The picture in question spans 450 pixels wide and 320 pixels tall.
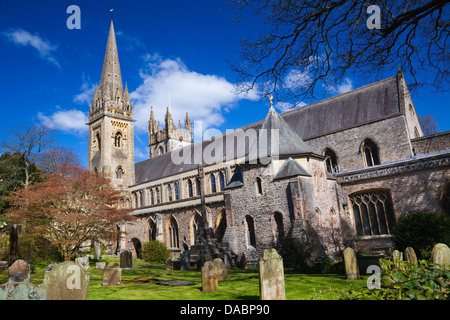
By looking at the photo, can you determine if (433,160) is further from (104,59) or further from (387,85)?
(104,59)

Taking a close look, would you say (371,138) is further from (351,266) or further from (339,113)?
(351,266)

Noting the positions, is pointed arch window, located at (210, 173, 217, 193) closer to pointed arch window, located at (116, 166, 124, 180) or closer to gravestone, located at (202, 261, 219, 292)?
pointed arch window, located at (116, 166, 124, 180)

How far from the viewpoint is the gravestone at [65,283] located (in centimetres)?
668

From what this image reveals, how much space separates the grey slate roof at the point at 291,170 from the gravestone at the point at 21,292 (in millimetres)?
14176

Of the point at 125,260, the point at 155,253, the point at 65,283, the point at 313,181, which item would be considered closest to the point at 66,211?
the point at 125,260

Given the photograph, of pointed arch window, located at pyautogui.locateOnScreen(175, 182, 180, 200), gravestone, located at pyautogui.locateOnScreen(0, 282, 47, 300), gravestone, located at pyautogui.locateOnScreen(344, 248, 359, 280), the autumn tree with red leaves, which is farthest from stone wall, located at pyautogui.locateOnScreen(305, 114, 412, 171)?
gravestone, located at pyautogui.locateOnScreen(0, 282, 47, 300)

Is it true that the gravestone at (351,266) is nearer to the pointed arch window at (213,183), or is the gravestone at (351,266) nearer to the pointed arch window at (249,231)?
the pointed arch window at (249,231)

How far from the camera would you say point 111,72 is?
4619cm

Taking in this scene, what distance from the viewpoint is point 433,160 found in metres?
19.1

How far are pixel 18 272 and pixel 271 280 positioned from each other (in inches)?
362

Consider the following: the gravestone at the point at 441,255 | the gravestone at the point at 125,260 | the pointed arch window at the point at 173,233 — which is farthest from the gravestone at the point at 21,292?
the pointed arch window at the point at 173,233
